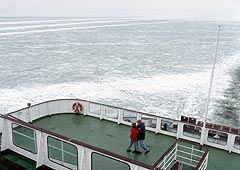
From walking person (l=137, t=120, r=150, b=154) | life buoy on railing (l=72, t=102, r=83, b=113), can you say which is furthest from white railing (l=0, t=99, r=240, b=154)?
walking person (l=137, t=120, r=150, b=154)

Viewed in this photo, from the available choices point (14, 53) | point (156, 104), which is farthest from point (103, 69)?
point (14, 53)

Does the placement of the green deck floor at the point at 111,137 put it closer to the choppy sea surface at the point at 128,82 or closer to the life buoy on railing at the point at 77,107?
the life buoy on railing at the point at 77,107

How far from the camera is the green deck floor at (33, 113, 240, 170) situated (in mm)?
7559

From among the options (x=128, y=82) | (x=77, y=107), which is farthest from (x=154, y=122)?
(x=128, y=82)

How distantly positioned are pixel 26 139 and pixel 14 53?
3289 cm

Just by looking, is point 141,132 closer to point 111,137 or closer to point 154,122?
point 111,137

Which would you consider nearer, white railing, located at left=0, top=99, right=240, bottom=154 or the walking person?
the walking person

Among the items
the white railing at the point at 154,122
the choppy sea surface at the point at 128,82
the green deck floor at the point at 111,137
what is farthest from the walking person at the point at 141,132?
the choppy sea surface at the point at 128,82

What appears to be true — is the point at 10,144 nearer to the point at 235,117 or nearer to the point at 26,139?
the point at 26,139

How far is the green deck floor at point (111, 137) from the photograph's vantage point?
24.8 ft

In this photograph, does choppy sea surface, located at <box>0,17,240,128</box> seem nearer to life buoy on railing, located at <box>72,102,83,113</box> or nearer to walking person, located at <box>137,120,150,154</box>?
life buoy on railing, located at <box>72,102,83,113</box>

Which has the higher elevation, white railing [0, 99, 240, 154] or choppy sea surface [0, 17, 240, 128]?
white railing [0, 99, 240, 154]

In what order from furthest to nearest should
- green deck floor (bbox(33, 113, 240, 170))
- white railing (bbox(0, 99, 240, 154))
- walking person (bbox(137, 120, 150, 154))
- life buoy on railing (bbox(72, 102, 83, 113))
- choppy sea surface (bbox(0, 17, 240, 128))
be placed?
1. choppy sea surface (bbox(0, 17, 240, 128))
2. life buoy on railing (bbox(72, 102, 83, 113))
3. white railing (bbox(0, 99, 240, 154))
4. green deck floor (bbox(33, 113, 240, 170))
5. walking person (bbox(137, 120, 150, 154))

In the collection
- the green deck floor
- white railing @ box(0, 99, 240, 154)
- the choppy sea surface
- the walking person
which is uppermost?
the walking person
